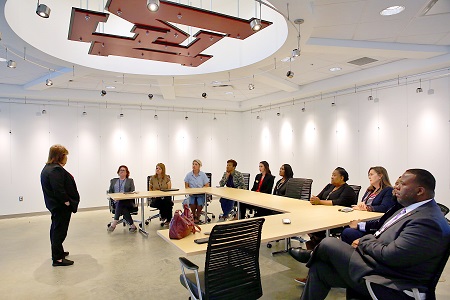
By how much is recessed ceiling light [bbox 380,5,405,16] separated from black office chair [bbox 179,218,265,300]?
118 inches

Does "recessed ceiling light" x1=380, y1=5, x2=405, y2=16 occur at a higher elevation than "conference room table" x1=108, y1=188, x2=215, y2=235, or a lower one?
higher

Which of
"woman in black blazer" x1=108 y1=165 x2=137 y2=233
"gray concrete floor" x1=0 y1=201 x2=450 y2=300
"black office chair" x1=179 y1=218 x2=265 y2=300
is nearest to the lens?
"black office chair" x1=179 y1=218 x2=265 y2=300

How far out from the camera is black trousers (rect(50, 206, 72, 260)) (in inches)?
167

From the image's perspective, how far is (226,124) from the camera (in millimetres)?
10844

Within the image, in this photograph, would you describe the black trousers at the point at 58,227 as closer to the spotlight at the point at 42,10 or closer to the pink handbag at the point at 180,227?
the pink handbag at the point at 180,227

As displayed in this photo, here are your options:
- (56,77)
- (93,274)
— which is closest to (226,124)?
(56,77)

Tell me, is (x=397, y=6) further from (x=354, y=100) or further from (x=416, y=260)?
(x=354, y=100)

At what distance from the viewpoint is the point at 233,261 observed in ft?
8.09

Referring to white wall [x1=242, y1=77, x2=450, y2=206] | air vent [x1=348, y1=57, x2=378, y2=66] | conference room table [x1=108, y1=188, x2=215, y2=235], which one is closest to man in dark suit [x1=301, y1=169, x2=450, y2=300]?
conference room table [x1=108, y1=188, x2=215, y2=235]

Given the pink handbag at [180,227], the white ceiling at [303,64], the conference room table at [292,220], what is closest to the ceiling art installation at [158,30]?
the white ceiling at [303,64]

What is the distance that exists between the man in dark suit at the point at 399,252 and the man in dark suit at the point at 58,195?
127 inches

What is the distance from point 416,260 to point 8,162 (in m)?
8.73

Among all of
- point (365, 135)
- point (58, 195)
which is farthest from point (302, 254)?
point (365, 135)

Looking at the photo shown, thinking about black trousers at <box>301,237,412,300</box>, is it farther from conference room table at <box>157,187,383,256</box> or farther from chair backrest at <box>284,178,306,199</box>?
chair backrest at <box>284,178,306,199</box>
